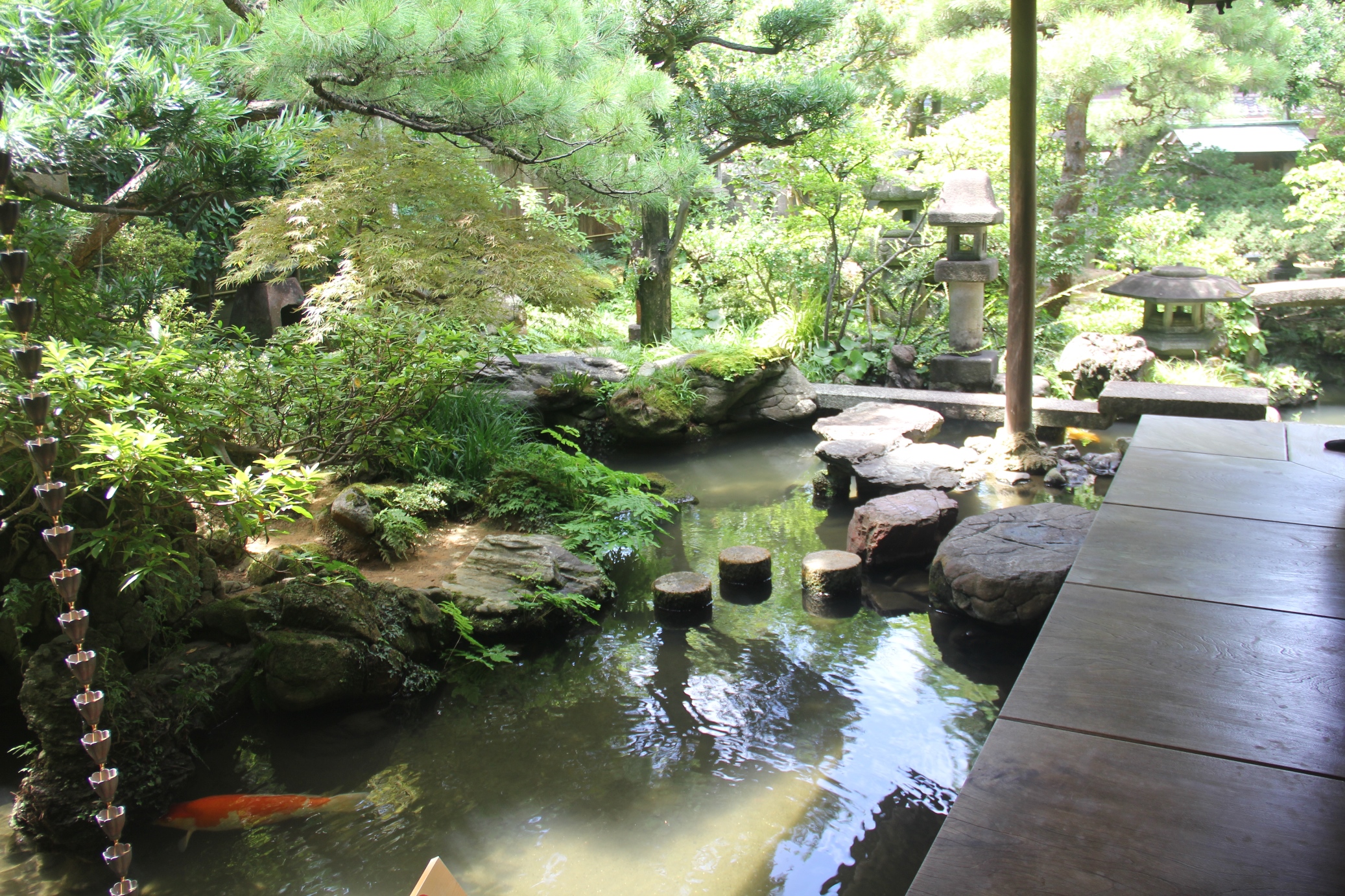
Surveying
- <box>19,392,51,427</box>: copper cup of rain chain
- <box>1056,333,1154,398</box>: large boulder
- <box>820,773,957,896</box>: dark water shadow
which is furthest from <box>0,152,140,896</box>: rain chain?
<box>1056,333,1154,398</box>: large boulder

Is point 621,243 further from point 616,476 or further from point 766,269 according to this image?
point 616,476

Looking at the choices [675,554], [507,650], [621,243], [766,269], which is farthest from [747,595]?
[621,243]

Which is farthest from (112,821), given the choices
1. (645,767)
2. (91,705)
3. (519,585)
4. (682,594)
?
(682,594)

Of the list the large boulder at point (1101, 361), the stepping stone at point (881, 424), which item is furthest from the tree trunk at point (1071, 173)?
the stepping stone at point (881, 424)

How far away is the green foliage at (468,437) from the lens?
18.1 feet

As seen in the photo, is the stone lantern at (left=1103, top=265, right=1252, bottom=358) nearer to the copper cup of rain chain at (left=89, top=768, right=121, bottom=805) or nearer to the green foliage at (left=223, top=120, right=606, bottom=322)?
the green foliage at (left=223, top=120, right=606, bottom=322)

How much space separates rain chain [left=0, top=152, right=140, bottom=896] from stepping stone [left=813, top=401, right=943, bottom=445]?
5.41 metres

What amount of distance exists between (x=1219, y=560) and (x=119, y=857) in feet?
9.22

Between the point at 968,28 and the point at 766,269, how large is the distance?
3.80 meters

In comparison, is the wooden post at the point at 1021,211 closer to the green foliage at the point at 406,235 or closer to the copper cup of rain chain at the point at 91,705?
the green foliage at the point at 406,235

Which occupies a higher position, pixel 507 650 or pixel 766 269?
pixel 766 269

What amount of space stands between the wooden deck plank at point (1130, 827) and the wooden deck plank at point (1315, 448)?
7.62 ft

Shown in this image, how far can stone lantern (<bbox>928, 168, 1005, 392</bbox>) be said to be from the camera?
7.66m

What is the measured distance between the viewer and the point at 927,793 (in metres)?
3.11
